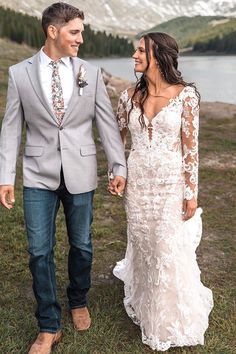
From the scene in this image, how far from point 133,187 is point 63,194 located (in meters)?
→ 0.76

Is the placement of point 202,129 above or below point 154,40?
below

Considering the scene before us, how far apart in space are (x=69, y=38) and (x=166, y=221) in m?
2.13

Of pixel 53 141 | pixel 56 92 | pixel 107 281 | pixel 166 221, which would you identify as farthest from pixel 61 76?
pixel 107 281

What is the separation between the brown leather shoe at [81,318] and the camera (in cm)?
579

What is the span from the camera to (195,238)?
5.46m

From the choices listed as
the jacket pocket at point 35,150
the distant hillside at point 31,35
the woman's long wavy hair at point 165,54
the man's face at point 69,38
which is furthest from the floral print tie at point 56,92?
the distant hillside at point 31,35

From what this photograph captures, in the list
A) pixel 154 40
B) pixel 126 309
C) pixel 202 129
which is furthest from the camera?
pixel 202 129

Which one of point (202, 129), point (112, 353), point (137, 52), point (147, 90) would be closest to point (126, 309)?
point (112, 353)

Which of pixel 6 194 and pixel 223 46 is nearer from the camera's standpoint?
pixel 6 194

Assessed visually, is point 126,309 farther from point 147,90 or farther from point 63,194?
point 147,90

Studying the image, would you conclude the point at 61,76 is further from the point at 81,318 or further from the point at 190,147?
the point at 81,318

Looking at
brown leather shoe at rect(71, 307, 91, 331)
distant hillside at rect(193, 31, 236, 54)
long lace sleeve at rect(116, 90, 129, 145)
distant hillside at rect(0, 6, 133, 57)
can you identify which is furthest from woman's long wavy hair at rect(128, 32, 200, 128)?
distant hillside at rect(193, 31, 236, 54)

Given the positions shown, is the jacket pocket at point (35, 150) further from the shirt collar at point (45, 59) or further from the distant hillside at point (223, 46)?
the distant hillside at point (223, 46)

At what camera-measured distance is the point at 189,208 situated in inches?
203
